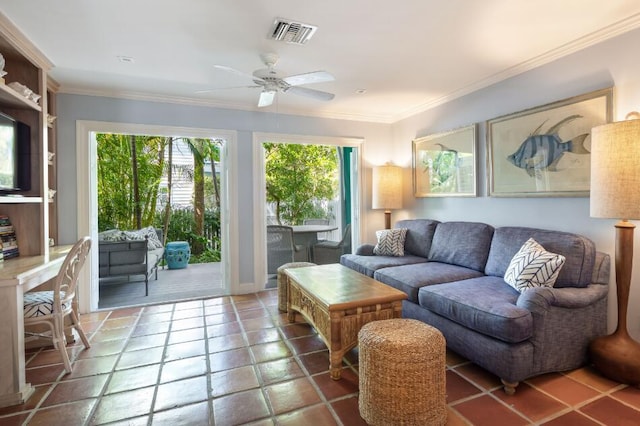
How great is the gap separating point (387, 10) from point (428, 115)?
90.9 inches

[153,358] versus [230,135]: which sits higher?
[230,135]

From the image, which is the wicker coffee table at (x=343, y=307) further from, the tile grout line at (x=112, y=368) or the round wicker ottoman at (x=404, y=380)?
the tile grout line at (x=112, y=368)

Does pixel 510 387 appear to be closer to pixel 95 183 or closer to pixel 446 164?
pixel 446 164

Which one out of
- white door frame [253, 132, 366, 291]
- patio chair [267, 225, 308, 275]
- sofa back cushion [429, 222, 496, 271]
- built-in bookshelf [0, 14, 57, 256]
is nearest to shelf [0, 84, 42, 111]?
built-in bookshelf [0, 14, 57, 256]

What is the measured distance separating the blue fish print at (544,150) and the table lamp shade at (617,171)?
59 centimetres

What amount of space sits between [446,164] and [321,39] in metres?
2.23

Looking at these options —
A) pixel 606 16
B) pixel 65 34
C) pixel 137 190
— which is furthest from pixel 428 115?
pixel 137 190

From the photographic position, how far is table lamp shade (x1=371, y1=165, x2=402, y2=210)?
4.48 metres

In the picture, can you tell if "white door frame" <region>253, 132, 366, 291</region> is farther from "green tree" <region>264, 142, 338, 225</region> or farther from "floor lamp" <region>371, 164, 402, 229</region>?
"green tree" <region>264, 142, 338, 225</region>

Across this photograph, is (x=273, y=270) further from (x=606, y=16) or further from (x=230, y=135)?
(x=606, y=16)

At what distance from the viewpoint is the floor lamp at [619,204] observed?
6.40 ft

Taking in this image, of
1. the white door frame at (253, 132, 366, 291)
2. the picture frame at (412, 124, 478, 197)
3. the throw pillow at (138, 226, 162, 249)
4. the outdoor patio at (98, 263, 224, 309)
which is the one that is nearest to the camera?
the picture frame at (412, 124, 478, 197)

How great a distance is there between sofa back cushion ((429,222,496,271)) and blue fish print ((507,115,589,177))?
2.24ft

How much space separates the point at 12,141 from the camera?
255 cm
